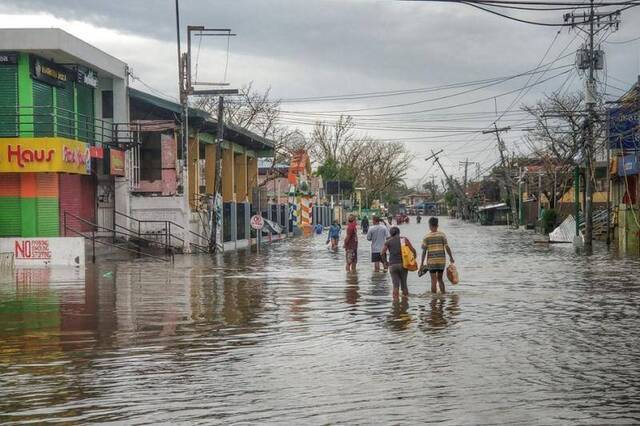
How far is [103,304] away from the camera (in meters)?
18.5

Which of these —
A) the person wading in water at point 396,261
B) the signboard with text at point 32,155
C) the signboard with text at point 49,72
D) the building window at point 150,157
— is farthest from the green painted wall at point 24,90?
the person wading in water at point 396,261

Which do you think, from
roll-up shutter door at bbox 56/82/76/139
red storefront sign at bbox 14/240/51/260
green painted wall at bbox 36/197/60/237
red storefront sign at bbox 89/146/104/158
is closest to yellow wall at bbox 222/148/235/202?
red storefront sign at bbox 89/146/104/158

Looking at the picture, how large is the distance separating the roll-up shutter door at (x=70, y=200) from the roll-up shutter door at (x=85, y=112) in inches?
67.9

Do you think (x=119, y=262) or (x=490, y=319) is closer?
(x=490, y=319)

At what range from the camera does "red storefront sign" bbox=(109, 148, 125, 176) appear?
37.4 m

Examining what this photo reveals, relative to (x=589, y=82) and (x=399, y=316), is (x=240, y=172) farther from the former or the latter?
(x=399, y=316)

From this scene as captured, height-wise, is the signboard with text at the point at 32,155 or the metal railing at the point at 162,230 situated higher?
the signboard with text at the point at 32,155

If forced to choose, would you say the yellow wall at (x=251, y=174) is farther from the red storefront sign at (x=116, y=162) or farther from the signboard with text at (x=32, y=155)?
the signboard with text at (x=32, y=155)

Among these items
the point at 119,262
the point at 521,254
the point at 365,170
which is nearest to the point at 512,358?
the point at 119,262

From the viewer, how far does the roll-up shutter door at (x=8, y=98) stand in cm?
3256

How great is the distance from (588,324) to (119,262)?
22.4 metres

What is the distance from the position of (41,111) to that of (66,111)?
93cm

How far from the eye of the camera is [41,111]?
108 feet

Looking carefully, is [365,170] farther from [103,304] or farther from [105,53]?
[103,304]
